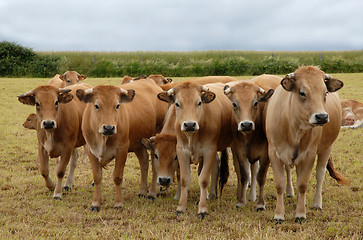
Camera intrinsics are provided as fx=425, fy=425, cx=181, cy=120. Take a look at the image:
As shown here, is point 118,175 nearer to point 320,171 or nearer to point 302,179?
point 302,179

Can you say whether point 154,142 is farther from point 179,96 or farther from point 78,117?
point 78,117

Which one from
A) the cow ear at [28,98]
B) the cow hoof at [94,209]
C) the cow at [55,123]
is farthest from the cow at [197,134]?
the cow ear at [28,98]

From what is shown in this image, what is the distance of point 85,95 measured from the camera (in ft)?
22.4

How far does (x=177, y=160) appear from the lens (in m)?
7.35

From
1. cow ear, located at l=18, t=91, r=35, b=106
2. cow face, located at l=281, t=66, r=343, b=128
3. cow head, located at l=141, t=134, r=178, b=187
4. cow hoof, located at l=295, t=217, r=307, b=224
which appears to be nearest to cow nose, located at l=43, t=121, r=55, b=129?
cow ear, located at l=18, t=91, r=35, b=106

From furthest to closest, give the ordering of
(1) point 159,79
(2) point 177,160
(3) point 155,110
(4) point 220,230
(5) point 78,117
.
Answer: (1) point 159,79, (3) point 155,110, (5) point 78,117, (2) point 177,160, (4) point 220,230

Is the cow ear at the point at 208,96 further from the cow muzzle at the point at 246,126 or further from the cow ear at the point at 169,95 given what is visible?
the cow muzzle at the point at 246,126

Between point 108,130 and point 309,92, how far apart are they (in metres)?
2.98

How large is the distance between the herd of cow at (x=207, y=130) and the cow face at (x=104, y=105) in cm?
2

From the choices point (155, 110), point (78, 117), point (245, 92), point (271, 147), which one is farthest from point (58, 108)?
point (271, 147)

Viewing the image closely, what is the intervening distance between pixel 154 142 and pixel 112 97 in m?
1.16

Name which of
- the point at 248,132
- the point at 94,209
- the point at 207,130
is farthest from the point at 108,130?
the point at 248,132

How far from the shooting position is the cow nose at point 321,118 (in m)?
5.37

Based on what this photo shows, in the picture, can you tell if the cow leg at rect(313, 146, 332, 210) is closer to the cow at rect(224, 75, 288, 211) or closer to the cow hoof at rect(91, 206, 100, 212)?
the cow at rect(224, 75, 288, 211)
